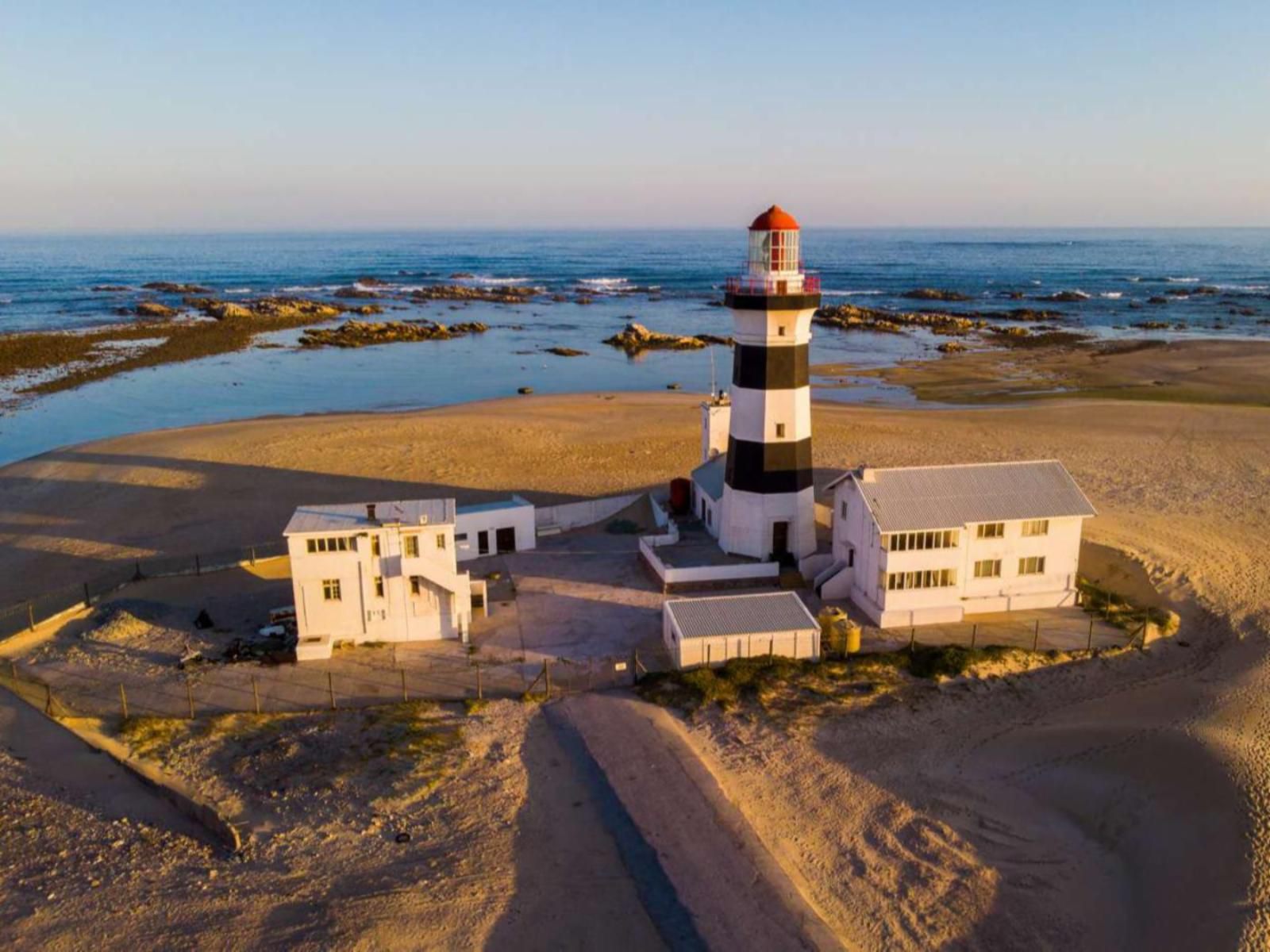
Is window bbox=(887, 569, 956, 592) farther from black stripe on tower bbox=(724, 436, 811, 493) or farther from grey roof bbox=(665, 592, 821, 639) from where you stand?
black stripe on tower bbox=(724, 436, 811, 493)

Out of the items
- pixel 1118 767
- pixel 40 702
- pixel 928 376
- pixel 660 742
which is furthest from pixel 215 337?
pixel 1118 767

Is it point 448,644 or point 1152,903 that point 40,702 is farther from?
point 1152,903

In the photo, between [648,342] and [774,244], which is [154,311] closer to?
[648,342]

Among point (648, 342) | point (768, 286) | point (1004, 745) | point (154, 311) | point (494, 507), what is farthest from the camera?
point (154, 311)

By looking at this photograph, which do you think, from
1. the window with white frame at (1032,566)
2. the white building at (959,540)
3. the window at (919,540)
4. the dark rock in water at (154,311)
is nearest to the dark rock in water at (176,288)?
the dark rock in water at (154,311)

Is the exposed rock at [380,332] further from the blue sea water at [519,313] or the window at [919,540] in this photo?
the window at [919,540]

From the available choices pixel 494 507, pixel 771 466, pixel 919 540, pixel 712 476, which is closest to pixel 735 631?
pixel 919 540
